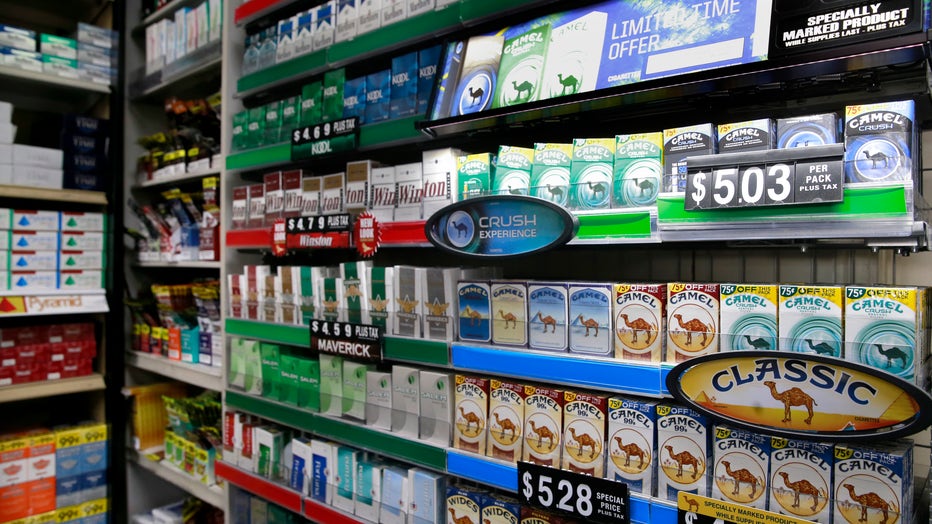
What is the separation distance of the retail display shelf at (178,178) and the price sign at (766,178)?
238 cm

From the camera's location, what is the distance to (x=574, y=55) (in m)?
1.65

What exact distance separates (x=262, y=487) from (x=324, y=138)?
1461 millimetres

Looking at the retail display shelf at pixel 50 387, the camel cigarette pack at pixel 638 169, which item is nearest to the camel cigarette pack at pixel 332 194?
the camel cigarette pack at pixel 638 169

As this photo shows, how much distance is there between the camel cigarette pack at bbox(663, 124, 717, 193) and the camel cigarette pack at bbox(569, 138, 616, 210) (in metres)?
0.15

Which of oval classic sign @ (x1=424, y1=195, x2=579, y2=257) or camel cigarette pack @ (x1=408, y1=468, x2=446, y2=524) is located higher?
oval classic sign @ (x1=424, y1=195, x2=579, y2=257)

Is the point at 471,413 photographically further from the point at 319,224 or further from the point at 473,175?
the point at 319,224

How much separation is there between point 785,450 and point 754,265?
61 cm

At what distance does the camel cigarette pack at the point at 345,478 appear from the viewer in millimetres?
2055

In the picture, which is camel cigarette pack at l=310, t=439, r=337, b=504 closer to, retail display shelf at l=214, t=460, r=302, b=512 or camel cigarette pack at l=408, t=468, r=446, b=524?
retail display shelf at l=214, t=460, r=302, b=512

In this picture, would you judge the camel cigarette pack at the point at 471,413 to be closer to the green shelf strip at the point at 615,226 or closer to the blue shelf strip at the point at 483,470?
the blue shelf strip at the point at 483,470

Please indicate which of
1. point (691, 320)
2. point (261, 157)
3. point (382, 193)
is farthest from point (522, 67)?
point (261, 157)

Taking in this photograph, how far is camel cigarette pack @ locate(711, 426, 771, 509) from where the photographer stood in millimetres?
1282

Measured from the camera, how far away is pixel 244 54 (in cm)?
282

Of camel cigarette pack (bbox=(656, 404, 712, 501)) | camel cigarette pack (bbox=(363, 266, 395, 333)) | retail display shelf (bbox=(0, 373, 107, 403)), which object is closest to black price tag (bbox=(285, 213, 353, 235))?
camel cigarette pack (bbox=(363, 266, 395, 333))
